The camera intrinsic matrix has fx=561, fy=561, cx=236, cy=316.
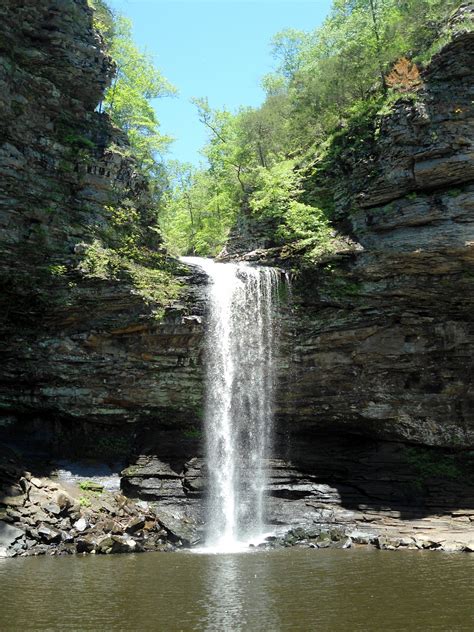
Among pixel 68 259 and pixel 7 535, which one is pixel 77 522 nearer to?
pixel 7 535

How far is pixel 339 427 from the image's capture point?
2286 centimetres

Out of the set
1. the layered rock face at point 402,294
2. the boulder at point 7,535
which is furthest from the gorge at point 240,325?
the boulder at point 7,535

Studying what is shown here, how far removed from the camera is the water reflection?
27.0ft

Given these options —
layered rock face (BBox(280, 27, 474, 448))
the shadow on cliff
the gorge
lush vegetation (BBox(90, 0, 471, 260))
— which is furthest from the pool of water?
lush vegetation (BBox(90, 0, 471, 260))

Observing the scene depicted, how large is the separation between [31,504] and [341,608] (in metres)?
11.6

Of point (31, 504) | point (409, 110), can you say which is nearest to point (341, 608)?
point (31, 504)

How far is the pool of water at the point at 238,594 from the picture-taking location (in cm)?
817

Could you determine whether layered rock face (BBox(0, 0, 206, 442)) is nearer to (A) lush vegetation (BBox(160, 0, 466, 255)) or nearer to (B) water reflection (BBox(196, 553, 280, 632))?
(A) lush vegetation (BBox(160, 0, 466, 255))

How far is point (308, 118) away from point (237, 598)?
81.6 ft

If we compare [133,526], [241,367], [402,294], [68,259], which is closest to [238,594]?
[133,526]

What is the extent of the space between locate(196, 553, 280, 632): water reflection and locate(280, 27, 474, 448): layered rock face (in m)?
9.57

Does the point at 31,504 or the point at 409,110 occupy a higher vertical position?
the point at 409,110

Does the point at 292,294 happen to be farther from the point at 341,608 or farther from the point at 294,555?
the point at 341,608

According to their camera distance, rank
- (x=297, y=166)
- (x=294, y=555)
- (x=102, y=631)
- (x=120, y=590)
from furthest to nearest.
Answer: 1. (x=297, y=166)
2. (x=294, y=555)
3. (x=120, y=590)
4. (x=102, y=631)
